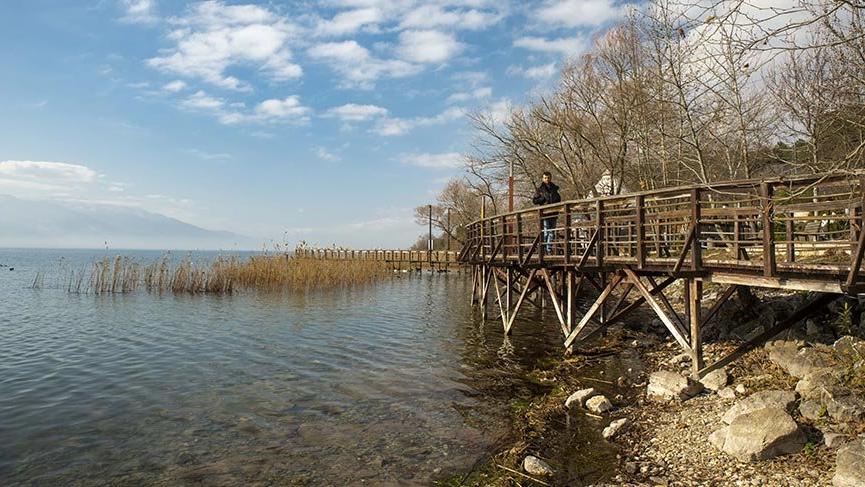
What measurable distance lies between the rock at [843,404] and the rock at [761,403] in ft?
1.08

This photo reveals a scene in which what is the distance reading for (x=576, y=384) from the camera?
866 cm

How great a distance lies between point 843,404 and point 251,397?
8309 mm

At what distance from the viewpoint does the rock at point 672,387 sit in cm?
714

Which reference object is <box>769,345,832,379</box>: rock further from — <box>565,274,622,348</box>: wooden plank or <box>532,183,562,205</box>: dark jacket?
<box>532,183,562,205</box>: dark jacket

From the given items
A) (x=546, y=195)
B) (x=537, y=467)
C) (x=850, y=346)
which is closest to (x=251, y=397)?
(x=537, y=467)

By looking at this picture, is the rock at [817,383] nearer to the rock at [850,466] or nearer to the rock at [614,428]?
the rock at [850,466]

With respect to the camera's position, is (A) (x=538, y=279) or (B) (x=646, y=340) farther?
(A) (x=538, y=279)

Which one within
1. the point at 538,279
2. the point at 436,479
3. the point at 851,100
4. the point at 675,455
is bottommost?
the point at 436,479

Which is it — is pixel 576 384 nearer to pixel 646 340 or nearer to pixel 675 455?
pixel 675 455

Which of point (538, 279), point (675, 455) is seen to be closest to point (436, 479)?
point (675, 455)

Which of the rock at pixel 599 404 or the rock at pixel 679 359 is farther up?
the rock at pixel 679 359

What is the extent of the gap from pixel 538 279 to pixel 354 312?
24.9ft

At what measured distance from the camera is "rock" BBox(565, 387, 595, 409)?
7.43 m

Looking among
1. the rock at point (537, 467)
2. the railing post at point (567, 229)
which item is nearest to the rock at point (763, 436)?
the rock at point (537, 467)
